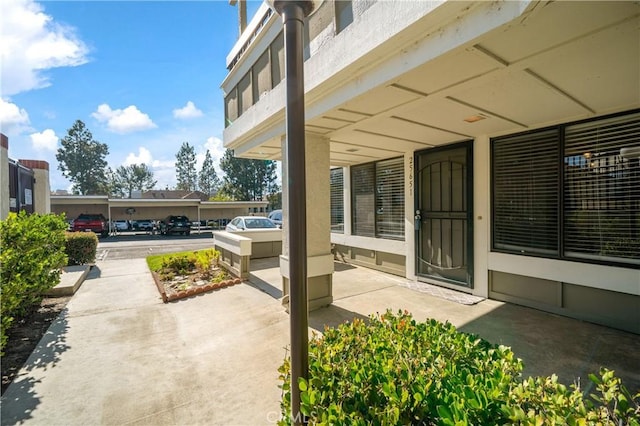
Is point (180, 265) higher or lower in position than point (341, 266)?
higher

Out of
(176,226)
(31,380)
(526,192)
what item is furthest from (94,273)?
(176,226)

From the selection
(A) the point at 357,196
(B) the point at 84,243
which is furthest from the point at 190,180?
(A) the point at 357,196

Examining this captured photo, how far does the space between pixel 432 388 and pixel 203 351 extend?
3.03 m

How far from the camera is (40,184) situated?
9609 millimetres

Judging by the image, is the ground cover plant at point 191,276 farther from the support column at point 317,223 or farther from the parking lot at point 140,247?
the parking lot at point 140,247

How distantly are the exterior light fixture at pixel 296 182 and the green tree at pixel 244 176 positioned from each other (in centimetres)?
3995

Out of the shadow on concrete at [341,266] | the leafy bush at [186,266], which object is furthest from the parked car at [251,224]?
the shadow on concrete at [341,266]

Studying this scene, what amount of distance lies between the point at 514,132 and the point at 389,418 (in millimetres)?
5052

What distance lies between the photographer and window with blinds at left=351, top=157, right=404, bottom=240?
6934 millimetres

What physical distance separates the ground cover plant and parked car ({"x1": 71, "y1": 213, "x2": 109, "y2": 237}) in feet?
52.4

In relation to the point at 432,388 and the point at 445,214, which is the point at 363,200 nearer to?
the point at 445,214

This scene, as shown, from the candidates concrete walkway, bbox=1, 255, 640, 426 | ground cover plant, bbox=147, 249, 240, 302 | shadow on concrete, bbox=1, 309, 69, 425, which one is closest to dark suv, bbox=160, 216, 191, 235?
ground cover plant, bbox=147, 249, 240, 302

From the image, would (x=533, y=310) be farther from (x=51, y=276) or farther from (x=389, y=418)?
(x=51, y=276)

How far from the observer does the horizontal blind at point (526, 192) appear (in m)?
4.45
